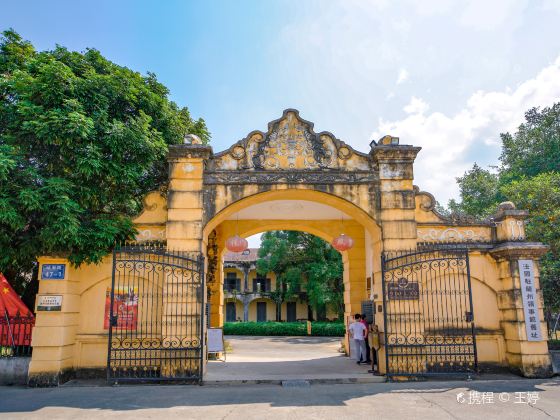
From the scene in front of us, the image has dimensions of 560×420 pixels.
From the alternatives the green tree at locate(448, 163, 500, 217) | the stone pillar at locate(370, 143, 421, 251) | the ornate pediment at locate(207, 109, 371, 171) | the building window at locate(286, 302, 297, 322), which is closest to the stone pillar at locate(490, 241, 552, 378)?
the stone pillar at locate(370, 143, 421, 251)

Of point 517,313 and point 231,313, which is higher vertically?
point 517,313

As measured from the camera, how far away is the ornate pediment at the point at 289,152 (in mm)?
8953

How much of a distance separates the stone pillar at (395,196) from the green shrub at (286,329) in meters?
14.9

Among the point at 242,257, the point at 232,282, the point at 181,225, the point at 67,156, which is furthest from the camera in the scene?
the point at 232,282

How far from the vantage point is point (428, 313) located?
332 inches

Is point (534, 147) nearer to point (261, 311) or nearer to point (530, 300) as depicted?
point (530, 300)

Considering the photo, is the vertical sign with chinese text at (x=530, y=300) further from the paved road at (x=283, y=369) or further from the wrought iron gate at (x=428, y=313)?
the paved road at (x=283, y=369)

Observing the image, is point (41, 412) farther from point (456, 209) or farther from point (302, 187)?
point (456, 209)

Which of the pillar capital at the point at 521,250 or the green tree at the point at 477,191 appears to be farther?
the green tree at the point at 477,191

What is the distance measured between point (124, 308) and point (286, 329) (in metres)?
17.1

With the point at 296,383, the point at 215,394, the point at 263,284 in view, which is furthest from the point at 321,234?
the point at 263,284

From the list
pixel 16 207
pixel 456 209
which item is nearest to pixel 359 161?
pixel 16 207

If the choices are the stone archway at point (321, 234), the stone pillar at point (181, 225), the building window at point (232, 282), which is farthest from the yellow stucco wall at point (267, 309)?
the stone pillar at point (181, 225)

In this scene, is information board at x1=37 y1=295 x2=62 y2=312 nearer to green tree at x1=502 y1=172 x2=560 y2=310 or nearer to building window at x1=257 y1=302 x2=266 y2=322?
green tree at x1=502 y1=172 x2=560 y2=310
